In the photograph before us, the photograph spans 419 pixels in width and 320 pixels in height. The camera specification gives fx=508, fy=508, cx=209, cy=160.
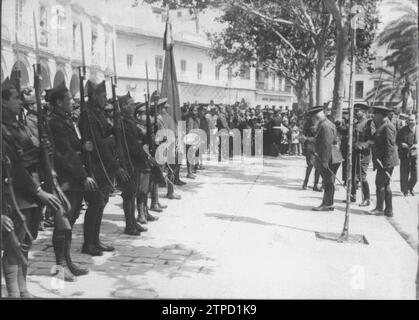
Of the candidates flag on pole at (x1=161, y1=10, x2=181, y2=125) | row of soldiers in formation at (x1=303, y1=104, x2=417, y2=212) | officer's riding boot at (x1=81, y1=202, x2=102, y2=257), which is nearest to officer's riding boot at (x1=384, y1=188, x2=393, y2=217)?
row of soldiers in formation at (x1=303, y1=104, x2=417, y2=212)

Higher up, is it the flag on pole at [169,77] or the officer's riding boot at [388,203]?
the flag on pole at [169,77]

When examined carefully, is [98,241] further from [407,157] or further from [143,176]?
[407,157]

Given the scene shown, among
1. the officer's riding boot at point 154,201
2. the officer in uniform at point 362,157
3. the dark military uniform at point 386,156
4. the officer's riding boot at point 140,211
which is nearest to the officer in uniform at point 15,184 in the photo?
the officer's riding boot at point 140,211

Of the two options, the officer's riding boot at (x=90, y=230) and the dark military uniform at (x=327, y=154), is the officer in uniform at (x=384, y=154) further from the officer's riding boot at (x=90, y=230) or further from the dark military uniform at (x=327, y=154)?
the officer's riding boot at (x=90, y=230)

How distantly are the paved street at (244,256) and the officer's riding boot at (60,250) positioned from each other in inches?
5.5

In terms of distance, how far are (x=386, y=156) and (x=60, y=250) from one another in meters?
5.30

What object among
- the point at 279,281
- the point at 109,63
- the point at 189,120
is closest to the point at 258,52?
the point at 189,120

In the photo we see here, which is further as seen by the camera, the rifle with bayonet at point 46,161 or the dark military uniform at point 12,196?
the rifle with bayonet at point 46,161

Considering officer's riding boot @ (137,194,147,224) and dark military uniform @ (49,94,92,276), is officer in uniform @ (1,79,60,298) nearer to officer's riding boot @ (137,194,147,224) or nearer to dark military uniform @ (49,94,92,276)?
dark military uniform @ (49,94,92,276)

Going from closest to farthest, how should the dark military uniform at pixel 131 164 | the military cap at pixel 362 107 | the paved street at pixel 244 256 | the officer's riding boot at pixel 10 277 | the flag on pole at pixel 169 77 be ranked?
the officer's riding boot at pixel 10 277, the paved street at pixel 244 256, the dark military uniform at pixel 131 164, the flag on pole at pixel 169 77, the military cap at pixel 362 107

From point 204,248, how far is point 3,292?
2386 millimetres

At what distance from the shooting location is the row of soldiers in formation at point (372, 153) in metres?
8.05

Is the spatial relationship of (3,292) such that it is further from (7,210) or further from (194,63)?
(194,63)

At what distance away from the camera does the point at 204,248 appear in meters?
6.14
